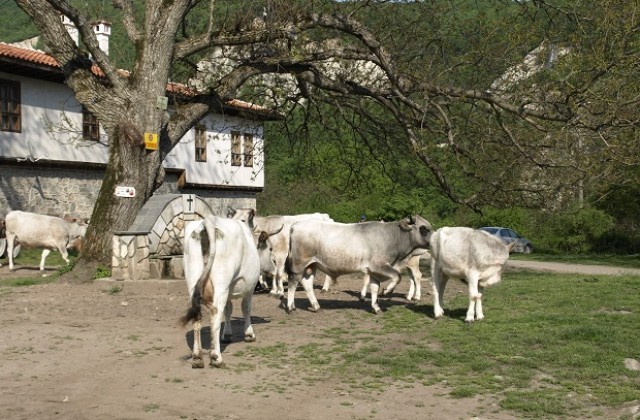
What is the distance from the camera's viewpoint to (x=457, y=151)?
792 inches

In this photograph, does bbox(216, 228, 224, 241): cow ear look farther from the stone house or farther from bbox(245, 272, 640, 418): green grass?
the stone house

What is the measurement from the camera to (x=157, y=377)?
9.59 m

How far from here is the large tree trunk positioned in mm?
18797

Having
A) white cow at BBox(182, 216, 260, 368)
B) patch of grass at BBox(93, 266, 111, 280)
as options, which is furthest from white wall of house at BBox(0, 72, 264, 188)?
white cow at BBox(182, 216, 260, 368)

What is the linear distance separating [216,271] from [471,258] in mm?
5348

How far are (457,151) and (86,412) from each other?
13.9 meters

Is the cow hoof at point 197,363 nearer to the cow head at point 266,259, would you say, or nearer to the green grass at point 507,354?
the green grass at point 507,354

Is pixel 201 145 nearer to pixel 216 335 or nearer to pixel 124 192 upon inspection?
pixel 124 192

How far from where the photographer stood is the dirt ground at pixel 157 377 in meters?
8.16

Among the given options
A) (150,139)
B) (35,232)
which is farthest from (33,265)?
(150,139)

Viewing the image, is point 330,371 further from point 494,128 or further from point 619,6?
point 619,6

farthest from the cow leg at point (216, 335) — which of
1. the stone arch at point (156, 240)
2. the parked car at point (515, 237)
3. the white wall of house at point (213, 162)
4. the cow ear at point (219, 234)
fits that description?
the parked car at point (515, 237)

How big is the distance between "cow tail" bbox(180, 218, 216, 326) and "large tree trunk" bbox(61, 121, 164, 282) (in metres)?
8.96

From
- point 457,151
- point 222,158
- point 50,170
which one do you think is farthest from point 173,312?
point 222,158
